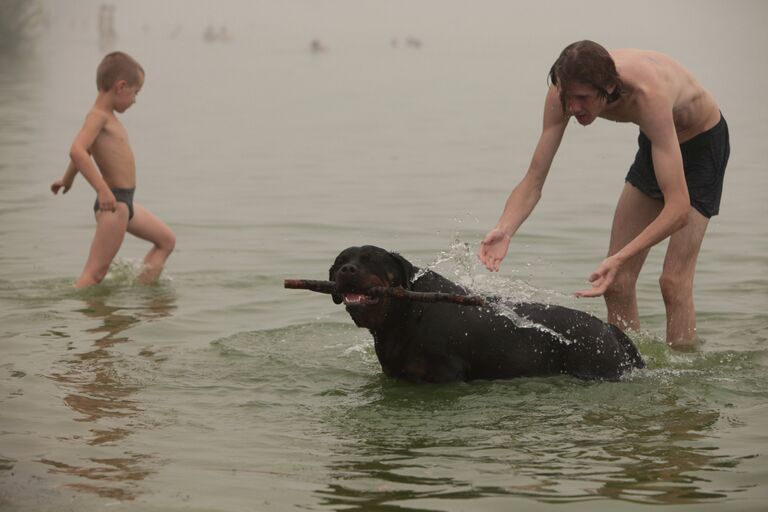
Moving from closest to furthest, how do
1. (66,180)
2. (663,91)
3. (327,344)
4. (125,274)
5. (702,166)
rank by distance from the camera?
(663,91) → (702,166) → (327,344) → (66,180) → (125,274)

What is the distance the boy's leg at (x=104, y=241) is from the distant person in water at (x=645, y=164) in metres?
3.81

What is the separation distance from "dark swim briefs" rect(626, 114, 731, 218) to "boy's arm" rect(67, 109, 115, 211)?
14.0 feet

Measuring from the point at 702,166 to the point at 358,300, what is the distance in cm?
235

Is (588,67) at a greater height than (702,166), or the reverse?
(588,67)

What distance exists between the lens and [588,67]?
714cm

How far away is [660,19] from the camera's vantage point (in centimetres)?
10675

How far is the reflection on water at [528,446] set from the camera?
6.02 meters

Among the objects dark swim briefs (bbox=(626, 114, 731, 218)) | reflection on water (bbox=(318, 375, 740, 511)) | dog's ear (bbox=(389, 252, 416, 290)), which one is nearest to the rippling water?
reflection on water (bbox=(318, 375, 740, 511))

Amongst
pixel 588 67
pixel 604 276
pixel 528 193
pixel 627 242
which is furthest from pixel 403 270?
pixel 627 242

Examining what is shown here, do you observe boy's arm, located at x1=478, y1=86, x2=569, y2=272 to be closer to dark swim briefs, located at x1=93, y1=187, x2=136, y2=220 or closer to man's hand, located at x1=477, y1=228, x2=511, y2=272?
man's hand, located at x1=477, y1=228, x2=511, y2=272

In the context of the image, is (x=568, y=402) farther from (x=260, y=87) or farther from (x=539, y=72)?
(x=539, y=72)

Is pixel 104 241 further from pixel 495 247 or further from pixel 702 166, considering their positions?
pixel 702 166

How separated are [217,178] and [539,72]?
1084 inches

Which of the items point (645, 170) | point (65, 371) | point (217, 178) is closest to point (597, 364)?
point (645, 170)
